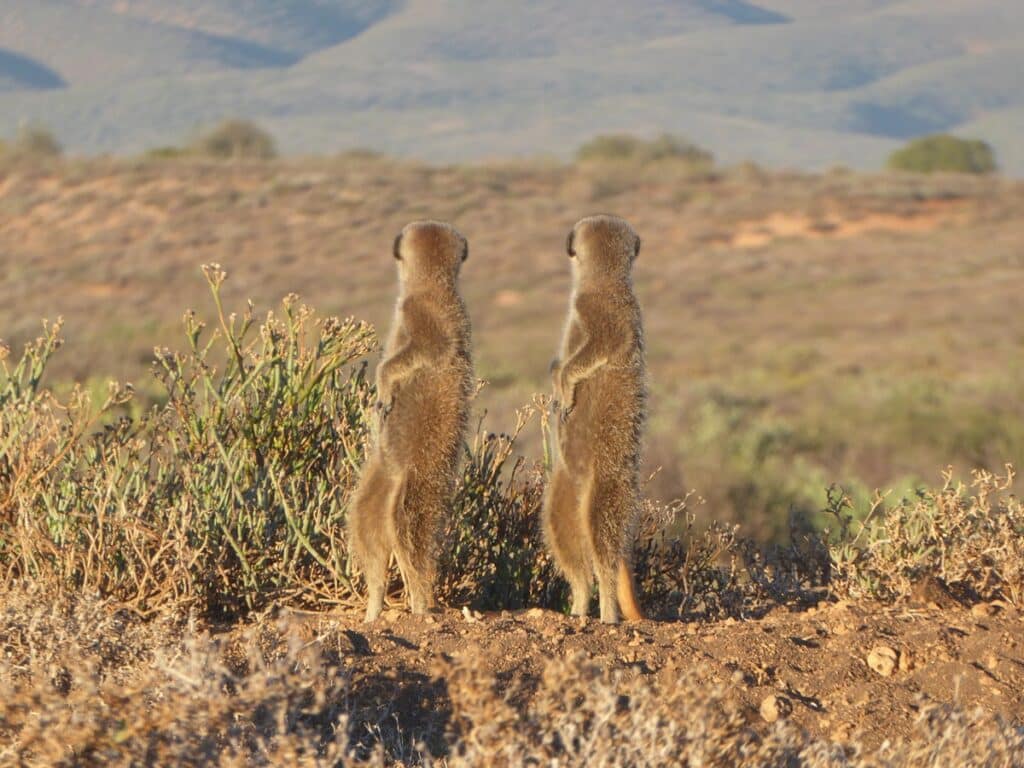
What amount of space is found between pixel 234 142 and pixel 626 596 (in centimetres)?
6008

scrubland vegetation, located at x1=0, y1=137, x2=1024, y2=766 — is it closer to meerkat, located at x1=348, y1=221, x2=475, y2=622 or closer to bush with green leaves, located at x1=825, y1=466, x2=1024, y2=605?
bush with green leaves, located at x1=825, y1=466, x2=1024, y2=605

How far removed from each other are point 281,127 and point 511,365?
5998 inches

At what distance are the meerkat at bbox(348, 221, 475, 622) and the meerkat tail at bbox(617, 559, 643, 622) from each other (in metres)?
0.72

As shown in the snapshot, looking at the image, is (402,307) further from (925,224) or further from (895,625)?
(925,224)

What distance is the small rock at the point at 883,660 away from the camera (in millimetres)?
4793

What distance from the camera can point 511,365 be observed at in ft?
88.1

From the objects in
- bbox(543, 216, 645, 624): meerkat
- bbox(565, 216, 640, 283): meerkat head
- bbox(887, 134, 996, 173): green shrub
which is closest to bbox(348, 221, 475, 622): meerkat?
bbox(543, 216, 645, 624): meerkat

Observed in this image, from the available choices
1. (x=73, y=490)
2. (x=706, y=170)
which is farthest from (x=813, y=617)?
(x=706, y=170)

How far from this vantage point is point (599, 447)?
522 cm

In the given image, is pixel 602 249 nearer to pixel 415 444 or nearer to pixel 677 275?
pixel 415 444

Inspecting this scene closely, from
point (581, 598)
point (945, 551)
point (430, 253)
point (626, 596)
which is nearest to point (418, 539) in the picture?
point (581, 598)

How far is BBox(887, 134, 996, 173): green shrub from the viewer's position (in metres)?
64.9

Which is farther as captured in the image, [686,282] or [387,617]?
[686,282]

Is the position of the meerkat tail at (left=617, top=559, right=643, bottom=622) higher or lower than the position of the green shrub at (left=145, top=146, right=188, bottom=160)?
higher
